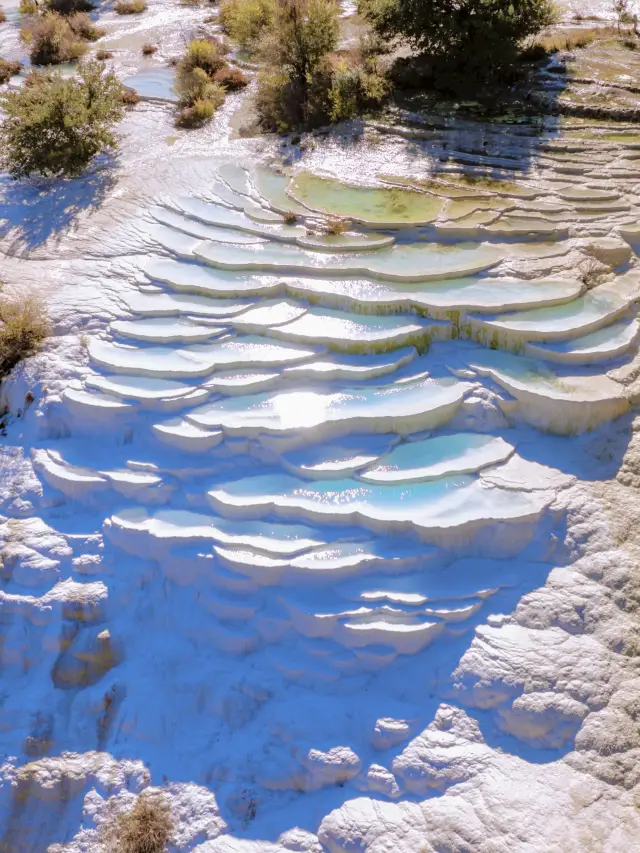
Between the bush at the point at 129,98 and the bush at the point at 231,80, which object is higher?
the bush at the point at 231,80

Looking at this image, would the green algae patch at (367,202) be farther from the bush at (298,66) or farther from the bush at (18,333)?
the bush at (18,333)

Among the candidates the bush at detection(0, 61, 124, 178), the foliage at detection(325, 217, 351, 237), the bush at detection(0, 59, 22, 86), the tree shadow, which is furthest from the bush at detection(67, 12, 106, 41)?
the foliage at detection(325, 217, 351, 237)

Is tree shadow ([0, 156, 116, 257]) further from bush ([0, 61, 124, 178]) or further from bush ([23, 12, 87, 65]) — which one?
bush ([23, 12, 87, 65])

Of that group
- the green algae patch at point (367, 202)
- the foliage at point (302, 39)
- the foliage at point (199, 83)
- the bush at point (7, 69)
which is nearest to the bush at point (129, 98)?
the foliage at point (199, 83)

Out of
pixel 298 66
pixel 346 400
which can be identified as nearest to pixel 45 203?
pixel 298 66

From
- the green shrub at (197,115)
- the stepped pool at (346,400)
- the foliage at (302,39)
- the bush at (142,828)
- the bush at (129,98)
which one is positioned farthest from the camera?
the bush at (129,98)

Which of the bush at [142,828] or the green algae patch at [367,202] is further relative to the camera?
the green algae patch at [367,202]
